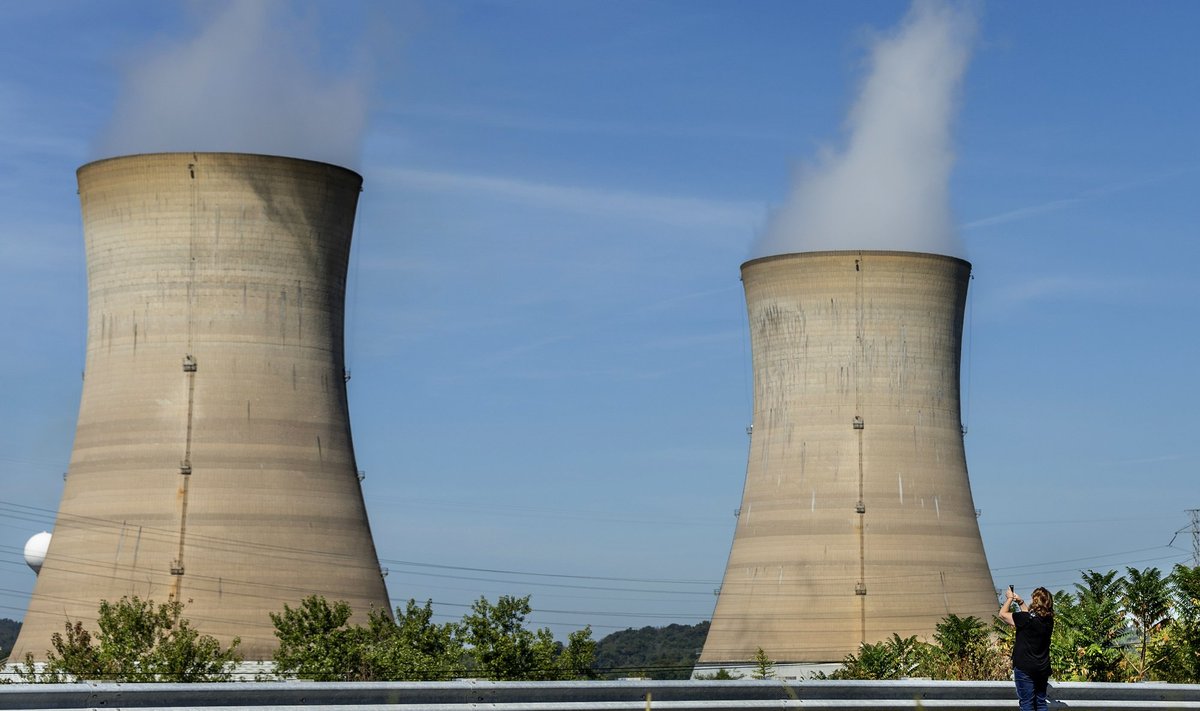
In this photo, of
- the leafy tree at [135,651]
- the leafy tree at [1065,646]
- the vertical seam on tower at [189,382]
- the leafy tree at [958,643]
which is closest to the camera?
the leafy tree at [1065,646]

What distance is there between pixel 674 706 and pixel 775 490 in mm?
31365

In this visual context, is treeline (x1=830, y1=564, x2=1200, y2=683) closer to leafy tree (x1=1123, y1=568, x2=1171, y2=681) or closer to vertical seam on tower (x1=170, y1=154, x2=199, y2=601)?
leafy tree (x1=1123, y1=568, x2=1171, y2=681)

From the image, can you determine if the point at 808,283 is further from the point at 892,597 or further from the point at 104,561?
the point at 104,561

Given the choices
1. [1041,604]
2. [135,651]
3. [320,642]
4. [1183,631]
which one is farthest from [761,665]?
[1041,604]

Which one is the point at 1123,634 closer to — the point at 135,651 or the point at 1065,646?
the point at 1065,646

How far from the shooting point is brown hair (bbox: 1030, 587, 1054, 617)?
39.0 feet

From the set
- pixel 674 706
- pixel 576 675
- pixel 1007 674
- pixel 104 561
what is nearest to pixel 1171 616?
Result: pixel 1007 674

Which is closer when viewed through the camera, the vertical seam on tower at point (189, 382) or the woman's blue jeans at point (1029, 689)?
the woman's blue jeans at point (1029, 689)

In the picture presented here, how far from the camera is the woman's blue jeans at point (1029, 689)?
38.2ft

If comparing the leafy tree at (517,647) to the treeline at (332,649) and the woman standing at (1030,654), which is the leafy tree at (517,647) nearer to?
the treeline at (332,649)

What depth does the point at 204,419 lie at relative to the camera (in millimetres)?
31953

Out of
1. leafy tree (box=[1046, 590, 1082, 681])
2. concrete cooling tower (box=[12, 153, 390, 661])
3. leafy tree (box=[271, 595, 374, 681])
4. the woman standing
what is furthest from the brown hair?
concrete cooling tower (box=[12, 153, 390, 661])

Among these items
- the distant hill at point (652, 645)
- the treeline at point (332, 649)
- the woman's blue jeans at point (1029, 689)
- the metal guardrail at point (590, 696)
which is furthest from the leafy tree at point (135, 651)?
the distant hill at point (652, 645)

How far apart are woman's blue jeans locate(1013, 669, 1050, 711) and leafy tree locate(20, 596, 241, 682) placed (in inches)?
620
